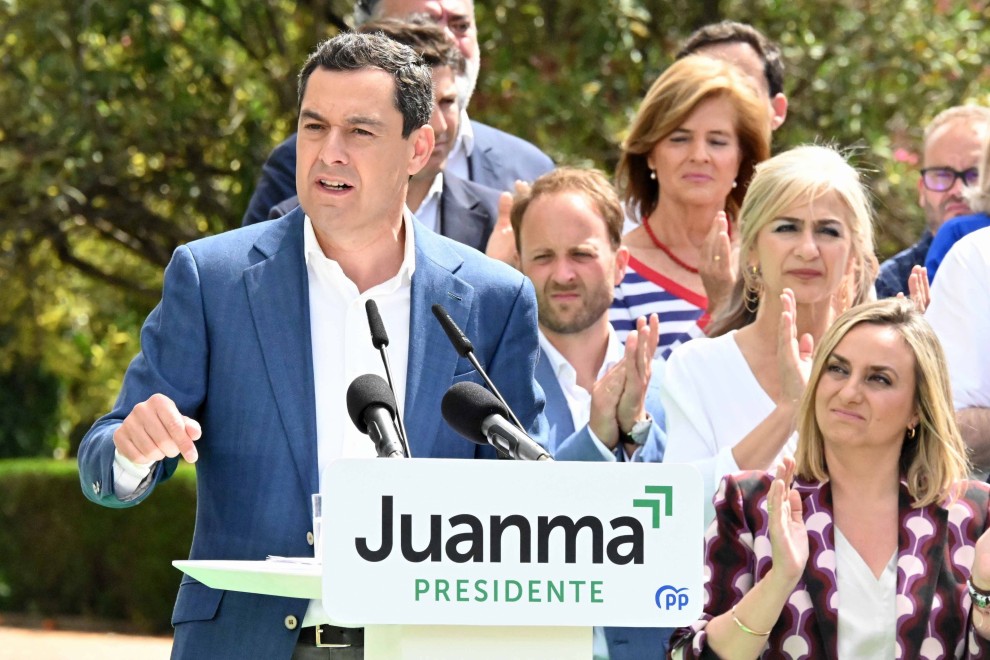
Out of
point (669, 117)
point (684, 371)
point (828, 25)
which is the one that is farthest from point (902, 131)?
point (684, 371)

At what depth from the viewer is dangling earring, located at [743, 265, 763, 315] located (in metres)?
4.80

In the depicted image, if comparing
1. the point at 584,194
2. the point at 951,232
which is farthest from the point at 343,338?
the point at 951,232

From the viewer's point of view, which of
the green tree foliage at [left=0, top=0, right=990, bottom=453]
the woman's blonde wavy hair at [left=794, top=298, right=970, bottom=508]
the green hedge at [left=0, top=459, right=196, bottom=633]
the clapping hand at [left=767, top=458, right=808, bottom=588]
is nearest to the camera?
the clapping hand at [left=767, top=458, right=808, bottom=588]

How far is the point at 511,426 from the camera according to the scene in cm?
289

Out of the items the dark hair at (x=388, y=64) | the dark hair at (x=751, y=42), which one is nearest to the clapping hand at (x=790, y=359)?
the dark hair at (x=388, y=64)

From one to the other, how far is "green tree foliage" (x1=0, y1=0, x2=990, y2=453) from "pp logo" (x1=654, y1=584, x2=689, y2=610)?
20.6 feet

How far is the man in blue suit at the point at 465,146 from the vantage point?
221 inches

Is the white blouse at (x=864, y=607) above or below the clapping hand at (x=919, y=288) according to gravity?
below

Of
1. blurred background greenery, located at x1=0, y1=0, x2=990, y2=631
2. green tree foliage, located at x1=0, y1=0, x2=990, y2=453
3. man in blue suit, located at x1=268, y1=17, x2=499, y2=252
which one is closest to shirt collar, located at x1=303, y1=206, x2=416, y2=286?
man in blue suit, located at x1=268, y1=17, x2=499, y2=252

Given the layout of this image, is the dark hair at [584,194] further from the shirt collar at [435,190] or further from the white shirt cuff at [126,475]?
the white shirt cuff at [126,475]

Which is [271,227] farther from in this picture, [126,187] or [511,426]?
[126,187]

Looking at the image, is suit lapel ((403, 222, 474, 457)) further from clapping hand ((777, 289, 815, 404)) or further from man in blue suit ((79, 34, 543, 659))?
clapping hand ((777, 289, 815, 404))

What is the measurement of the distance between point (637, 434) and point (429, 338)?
906 mm

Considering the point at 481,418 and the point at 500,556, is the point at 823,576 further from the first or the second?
the point at 500,556
